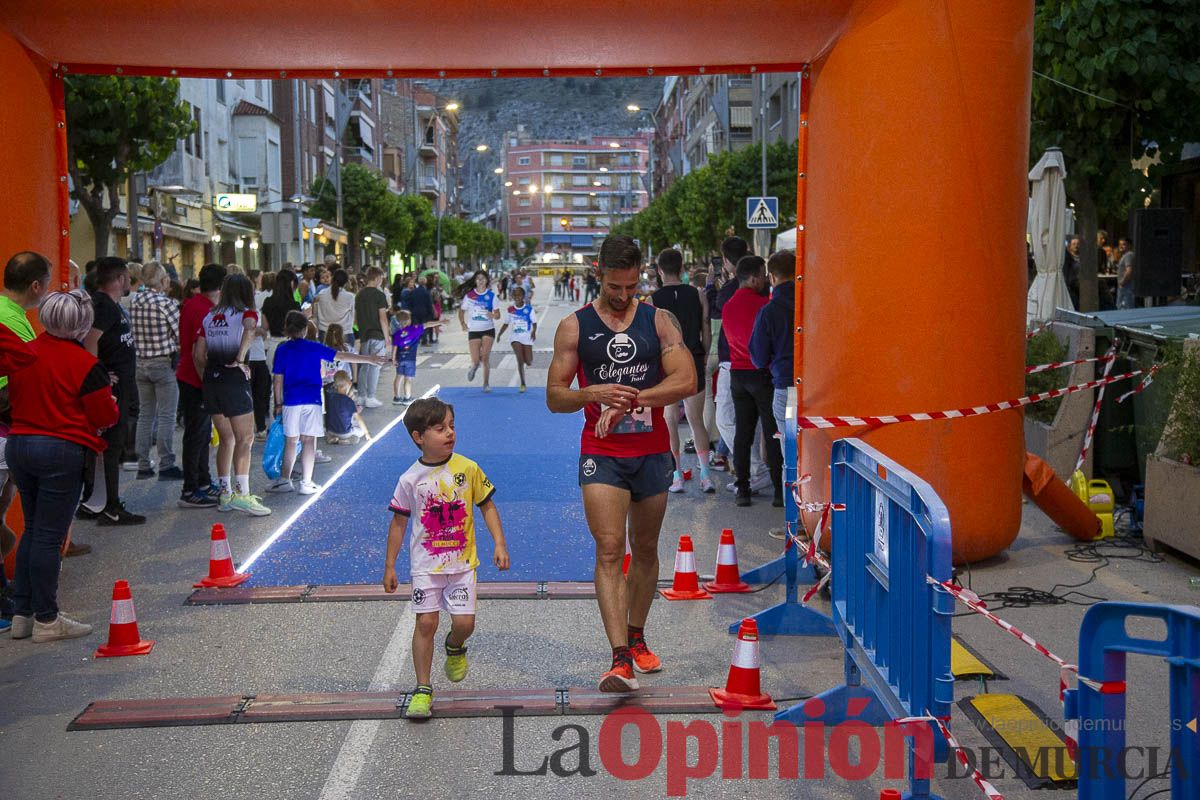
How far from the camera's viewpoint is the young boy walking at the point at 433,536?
588 cm

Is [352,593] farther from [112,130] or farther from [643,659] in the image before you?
[112,130]

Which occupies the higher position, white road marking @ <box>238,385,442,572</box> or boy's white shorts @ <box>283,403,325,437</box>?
boy's white shorts @ <box>283,403,325,437</box>

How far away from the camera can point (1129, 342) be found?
38.1 feet

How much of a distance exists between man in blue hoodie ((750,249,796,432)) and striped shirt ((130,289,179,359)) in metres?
5.43

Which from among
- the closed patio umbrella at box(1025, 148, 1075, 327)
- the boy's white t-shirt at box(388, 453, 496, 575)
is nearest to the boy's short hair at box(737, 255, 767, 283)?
the closed patio umbrella at box(1025, 148, 1075, 327)

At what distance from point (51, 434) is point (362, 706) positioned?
243 cm

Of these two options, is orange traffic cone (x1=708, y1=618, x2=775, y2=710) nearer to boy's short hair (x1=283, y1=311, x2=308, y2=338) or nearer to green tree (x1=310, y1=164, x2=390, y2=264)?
boy's short hair (x1=283, y1=311, x2=308, y2=338)

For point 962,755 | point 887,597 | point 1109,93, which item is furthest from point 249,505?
point 1109,93

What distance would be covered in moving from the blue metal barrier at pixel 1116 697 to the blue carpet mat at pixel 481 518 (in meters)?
4.76

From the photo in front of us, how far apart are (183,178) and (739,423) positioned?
31.6m

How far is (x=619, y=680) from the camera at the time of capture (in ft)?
19.9

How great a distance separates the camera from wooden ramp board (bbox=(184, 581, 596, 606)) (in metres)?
8.17

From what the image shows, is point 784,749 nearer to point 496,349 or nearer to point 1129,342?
point 1129,342

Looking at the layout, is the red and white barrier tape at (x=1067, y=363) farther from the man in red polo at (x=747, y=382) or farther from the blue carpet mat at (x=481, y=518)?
the blue carpet mat at (x=481, y=518)
